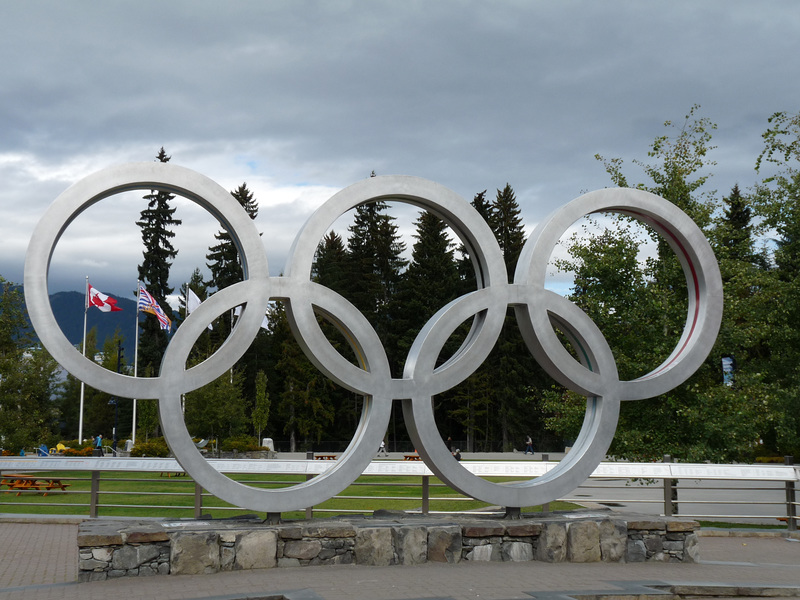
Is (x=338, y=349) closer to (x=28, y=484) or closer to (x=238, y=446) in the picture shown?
(x=238, y=446)

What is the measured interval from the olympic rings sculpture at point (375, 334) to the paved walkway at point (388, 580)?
3.52 ft

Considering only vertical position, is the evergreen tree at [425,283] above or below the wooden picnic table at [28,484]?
above

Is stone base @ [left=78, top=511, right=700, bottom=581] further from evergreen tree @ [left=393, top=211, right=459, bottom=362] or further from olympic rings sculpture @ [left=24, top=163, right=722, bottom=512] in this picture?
evergreen tree @ [left=393, top=211, right=459, bottom=362]

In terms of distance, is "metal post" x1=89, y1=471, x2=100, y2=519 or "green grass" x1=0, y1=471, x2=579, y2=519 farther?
"green grass" x1=0, y1=471, x2=579, y2=519

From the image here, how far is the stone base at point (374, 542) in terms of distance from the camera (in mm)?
8719

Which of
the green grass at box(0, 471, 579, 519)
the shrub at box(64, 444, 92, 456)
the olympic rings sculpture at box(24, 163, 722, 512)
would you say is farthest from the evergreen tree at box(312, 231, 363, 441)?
the olympic rings sculpture at box(24, 163, 722, 512)

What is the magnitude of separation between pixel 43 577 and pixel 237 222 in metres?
4.83

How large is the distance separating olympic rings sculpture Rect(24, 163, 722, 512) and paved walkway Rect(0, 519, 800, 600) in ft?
3.52

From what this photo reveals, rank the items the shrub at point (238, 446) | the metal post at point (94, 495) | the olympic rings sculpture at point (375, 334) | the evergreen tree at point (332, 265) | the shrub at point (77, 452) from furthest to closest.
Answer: the evergreen tree at point (332, 265) < the shrub at point (77, 452) < the shrub at point (238, 446) < the metal post at point (94, 495) < the olympic rings sculpture at point (375, 334)

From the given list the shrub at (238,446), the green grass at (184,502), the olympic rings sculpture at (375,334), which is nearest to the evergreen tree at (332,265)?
the shrub at (238,446)

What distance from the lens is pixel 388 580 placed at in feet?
27.7

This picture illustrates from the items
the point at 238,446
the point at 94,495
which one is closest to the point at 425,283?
the point at 238,446

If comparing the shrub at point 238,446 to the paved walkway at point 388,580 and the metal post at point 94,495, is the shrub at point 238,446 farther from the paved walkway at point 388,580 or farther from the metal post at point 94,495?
the paved walkway at point 388,580

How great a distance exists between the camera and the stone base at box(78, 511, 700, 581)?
872 cm
